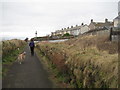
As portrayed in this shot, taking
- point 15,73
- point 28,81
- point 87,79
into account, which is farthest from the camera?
point 15,73

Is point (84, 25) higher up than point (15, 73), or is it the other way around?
point (84, 25)

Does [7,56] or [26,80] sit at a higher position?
[7,56]

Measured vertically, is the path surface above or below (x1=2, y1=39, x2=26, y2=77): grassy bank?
below

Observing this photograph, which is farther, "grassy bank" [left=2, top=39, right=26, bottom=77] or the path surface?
"grassy bank" [left=2, top=39, right=26, bottom=77]

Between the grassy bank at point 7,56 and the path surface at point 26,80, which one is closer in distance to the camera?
the path surface at point 26,80

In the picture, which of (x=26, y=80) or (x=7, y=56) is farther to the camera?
(x=7, y=56)

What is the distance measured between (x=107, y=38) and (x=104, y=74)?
725 inches

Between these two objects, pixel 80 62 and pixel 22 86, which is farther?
pixel 22 86

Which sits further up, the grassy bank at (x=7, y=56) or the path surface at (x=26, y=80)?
the grassy bank at (x=7, y=56)

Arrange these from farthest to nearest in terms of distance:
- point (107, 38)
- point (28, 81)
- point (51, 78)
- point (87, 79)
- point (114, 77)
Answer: point (107, 38)
point (51, 78)
point (28, 81)
point (87, 79)
point (114, 77)

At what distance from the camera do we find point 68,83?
9.98 metres

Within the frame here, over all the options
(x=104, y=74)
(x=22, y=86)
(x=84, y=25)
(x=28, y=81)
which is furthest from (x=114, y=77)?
(x=84, y=25)

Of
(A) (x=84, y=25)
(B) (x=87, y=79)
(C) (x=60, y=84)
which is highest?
(A) (x=84, y=25)

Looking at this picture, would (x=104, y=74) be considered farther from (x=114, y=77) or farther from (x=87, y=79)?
(x=87, y=79)
